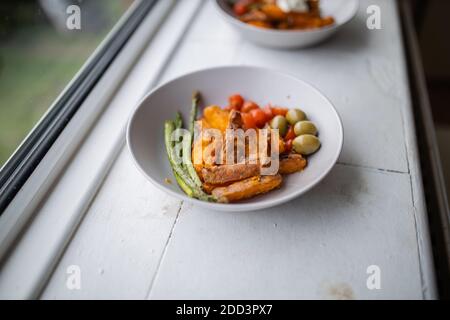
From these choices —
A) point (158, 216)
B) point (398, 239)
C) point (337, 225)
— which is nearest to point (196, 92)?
point (158, 216)

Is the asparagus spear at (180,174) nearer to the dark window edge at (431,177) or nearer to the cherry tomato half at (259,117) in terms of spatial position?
the cherry tomato half at (259,117)

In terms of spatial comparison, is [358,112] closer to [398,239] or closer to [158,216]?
[398,239]

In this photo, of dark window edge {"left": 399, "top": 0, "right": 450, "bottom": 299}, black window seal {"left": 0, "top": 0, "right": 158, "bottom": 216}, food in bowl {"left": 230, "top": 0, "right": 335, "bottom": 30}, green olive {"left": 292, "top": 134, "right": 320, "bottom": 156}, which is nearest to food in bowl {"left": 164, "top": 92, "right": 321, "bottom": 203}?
green olive {"left": 292, "top": 134, "right": 320, "bottom": 156}

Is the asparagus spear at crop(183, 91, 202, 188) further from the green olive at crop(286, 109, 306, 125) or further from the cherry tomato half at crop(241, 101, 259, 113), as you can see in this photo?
the green olive at crop(286, 109, 306, 125)

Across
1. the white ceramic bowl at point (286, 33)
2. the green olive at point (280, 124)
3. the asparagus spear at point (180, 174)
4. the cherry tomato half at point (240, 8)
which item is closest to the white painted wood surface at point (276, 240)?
the asparagus spear at point (180, 174)

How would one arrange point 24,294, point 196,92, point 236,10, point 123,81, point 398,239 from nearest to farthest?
point 24,294 → point 398,239 → point 196,92 → point 123,81 → point 236,10

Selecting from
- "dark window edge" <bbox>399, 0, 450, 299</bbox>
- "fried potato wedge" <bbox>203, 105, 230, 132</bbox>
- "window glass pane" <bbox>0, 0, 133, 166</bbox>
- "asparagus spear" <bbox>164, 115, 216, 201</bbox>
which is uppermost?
"window glass pane" <bbox>0, 0, 133, 166</bbox>
